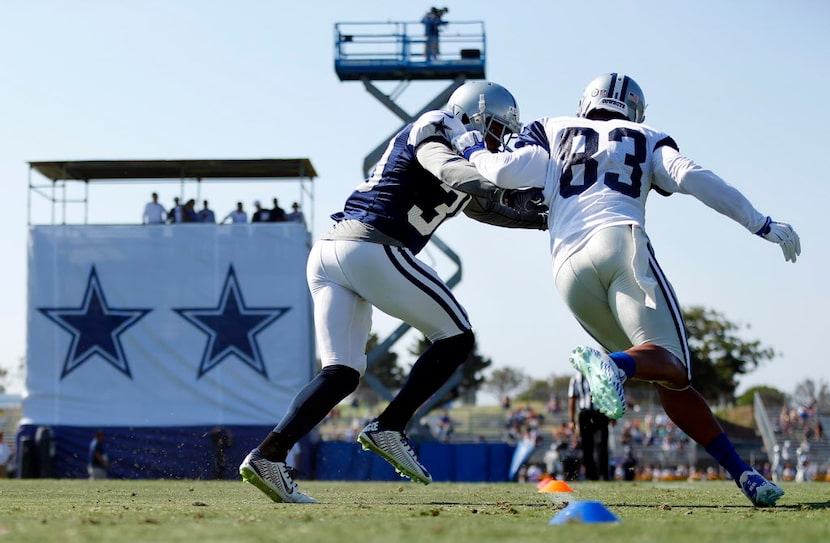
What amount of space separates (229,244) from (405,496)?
16427 millimetres

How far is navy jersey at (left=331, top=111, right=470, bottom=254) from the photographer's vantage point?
5.89 meters

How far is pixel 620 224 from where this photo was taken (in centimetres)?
540

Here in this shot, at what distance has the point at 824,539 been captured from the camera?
3443mm

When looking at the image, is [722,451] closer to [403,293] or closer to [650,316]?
[650,316]

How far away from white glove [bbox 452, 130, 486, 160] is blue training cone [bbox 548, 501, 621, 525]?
6.98 ft

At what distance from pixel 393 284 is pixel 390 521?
1.78 metres

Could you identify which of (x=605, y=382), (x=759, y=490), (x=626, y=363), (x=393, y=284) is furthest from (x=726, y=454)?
(x=393, y=284)

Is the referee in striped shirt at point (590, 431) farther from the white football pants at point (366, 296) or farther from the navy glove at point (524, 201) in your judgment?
the white football pants at point (366, 296)

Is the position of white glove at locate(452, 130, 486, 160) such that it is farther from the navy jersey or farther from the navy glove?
the navy glove

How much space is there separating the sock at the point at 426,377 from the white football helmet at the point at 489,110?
113 cm

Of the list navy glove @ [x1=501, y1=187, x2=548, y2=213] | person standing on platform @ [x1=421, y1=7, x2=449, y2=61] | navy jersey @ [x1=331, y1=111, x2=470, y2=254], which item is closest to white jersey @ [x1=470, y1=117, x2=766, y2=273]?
navy jersey @ [x1=331, y1=111, x2=470, y2=254]

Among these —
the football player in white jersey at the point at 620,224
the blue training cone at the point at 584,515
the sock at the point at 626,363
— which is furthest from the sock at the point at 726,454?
the blue training cone at the point at 584,515

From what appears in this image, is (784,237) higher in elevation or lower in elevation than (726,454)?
higher

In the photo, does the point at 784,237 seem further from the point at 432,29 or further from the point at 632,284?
the point at 432,29
